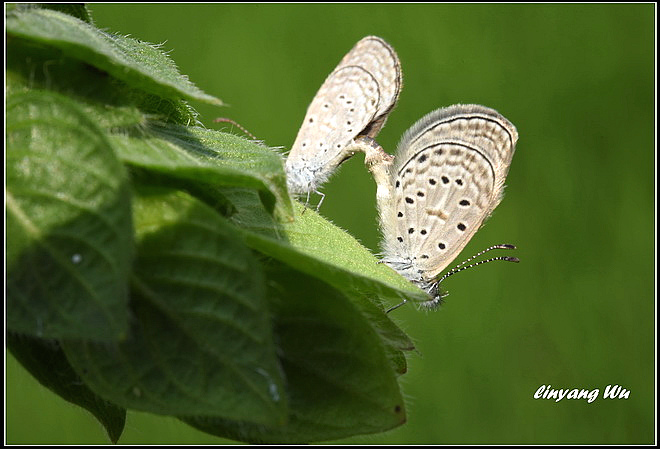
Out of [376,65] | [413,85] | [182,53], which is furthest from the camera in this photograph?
[413,85]

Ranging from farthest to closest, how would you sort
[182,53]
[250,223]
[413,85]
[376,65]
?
[413,85], [182,53], [376,65], [250,223]

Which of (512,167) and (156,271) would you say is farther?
(512,167)

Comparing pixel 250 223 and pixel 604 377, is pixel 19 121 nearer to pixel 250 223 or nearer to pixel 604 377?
pixel 250 223

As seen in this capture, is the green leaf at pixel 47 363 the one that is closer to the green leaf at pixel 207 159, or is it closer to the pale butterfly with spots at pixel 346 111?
the green leaf at pixel 207 159

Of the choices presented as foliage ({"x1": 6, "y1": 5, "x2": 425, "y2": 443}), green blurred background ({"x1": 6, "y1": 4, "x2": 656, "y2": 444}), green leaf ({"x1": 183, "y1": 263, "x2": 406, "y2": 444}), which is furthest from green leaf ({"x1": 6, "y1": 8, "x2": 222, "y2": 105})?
green blurred background ({"x1": 6, "y1": 4, "x2": 656, "y2": 444})

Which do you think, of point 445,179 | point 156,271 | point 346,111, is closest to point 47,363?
point 156,271

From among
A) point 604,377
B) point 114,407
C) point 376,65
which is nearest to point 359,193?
point 604,377

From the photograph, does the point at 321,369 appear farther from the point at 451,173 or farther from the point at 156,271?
the point at 451,173
